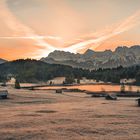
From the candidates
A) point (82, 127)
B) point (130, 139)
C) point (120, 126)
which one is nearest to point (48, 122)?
point (82, 127)

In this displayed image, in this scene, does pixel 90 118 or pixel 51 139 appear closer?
pixel 51 139

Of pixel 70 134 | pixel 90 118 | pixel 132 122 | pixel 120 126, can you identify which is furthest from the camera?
pixel 90 118

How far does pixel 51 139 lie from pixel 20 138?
2.50m

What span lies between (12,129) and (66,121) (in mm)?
7897

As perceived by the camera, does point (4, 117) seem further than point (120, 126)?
Yes

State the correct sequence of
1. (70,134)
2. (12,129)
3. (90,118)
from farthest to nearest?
(90,118)
(12,129)
(70,134)

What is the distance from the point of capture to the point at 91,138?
33719 millimetres

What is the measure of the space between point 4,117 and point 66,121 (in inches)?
309

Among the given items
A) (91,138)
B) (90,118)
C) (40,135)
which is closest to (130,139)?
(91,138)

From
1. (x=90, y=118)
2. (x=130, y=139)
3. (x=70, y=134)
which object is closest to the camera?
(x=130, y=139)

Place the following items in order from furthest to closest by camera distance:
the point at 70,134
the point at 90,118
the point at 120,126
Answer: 1. the point at 90,118
2. the point at 120,126
3. the point at 70,134

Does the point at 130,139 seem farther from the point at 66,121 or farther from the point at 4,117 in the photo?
the point at 4,117

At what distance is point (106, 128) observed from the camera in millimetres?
39031

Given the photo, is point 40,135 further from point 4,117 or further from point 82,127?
point 4,117
